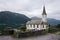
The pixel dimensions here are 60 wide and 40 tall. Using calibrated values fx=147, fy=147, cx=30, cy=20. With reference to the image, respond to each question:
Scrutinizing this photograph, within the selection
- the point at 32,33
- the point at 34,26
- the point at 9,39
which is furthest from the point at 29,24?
the point at 9,39

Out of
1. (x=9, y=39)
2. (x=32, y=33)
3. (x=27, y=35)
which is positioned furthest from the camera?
(x=32, y=33)

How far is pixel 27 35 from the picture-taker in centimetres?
2009

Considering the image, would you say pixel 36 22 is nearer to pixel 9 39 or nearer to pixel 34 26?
pixel 34 26

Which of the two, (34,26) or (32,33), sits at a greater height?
(32,33)

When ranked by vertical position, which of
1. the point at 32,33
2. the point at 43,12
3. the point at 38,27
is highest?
the point at 32,33

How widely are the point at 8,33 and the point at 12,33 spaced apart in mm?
622

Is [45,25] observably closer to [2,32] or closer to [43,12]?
[43,12]

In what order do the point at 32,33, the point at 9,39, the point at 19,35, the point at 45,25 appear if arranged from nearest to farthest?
1. the point at 9,39
2. the point at 19,35
3. the point at 32,33
4. the point at 45,25

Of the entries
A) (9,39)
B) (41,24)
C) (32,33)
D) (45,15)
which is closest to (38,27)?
(41,24)

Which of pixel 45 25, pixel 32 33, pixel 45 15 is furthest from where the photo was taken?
pixel 45 15

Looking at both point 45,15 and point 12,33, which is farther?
point 45,15

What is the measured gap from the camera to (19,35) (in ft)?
59.8

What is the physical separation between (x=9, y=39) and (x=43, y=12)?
4687 cm

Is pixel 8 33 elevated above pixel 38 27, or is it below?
above
